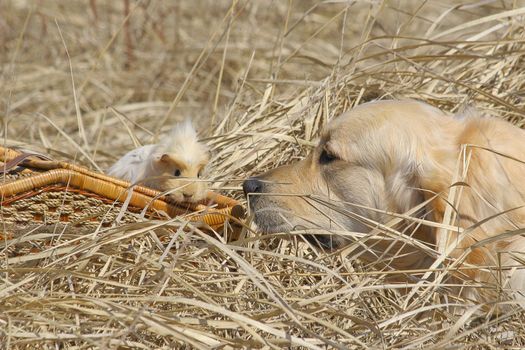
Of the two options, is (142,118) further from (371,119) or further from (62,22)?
(371,119)

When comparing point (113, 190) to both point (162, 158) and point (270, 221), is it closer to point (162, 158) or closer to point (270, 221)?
point (162, 158)

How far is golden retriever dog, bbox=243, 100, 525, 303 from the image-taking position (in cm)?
270

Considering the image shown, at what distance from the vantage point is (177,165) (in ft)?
11.0

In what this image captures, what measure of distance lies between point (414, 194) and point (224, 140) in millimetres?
1247

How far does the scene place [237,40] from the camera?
266 inches

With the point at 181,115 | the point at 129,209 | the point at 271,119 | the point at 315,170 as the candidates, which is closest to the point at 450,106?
the point at 271,119

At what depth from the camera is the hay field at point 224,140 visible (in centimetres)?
247

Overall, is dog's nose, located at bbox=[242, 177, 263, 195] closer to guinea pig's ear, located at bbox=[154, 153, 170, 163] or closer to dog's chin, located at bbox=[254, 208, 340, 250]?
dog's chin, located at bbox=[254, 208, 340, 250]

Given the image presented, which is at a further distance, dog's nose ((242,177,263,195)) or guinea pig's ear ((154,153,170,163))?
guinea pig's ear ((154,153,170,163))

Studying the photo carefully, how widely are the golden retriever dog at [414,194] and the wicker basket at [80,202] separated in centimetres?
27

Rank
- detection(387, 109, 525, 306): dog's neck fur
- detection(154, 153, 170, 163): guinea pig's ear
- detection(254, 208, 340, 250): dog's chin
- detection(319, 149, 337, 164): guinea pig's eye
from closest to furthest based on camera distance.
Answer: detection(387, 109, 525, 306): dog's neck fur < detection(254, 208, 340, 250): dog's chin < detection(319, 149, 337, 164): guinea pig's eye < detection(154, 153, 170, 163): guinea pig's ear

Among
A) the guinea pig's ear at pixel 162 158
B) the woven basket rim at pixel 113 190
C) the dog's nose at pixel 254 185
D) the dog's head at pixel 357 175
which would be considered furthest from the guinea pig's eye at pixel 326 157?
the guinea pig's ear at pixel 162 158

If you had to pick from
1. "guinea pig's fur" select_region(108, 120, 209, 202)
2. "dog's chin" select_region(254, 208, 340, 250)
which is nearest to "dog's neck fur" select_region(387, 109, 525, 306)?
"dog's chin" select_region(254, 208, 340, 250)

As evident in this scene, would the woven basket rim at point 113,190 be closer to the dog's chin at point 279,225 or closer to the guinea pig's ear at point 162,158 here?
the dog's chin at point 279,225
